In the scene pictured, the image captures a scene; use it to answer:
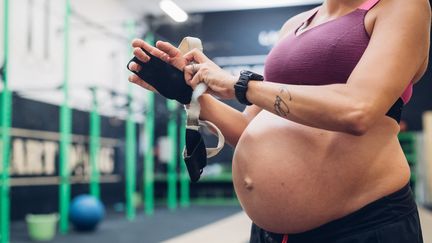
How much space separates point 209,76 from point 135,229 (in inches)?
140

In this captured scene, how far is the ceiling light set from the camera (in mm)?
6751

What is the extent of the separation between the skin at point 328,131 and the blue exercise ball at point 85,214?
3.27 meters

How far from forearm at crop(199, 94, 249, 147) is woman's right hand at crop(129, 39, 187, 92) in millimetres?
112

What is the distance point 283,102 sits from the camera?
31.2 inches

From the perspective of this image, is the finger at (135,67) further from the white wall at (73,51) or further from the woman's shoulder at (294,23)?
the white wall at (73,51)

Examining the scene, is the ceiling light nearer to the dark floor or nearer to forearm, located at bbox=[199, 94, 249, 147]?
the dark floor

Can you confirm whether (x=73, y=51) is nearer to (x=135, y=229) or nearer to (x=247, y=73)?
(x=135, y=229)

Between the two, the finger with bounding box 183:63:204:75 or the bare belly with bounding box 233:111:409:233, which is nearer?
the bare belly with bounding box 233:111:409:233

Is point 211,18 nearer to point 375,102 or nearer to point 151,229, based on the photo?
point 151,229

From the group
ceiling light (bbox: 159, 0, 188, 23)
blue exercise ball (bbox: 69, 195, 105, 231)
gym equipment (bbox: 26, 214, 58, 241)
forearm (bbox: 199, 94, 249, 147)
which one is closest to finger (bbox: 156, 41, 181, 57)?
forearm (bbox: 199, 94, 249, 147)

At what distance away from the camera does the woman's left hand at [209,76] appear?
2.89ft

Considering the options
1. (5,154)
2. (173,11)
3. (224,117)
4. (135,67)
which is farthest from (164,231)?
(173,11)

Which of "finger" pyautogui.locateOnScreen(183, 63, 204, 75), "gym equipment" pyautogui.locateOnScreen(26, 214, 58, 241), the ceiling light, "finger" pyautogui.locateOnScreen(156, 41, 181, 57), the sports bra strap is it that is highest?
the ceiling light

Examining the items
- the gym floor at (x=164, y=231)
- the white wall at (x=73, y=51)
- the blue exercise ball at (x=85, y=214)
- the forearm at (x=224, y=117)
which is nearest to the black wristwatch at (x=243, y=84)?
the forearm at (x=224, y=117)
